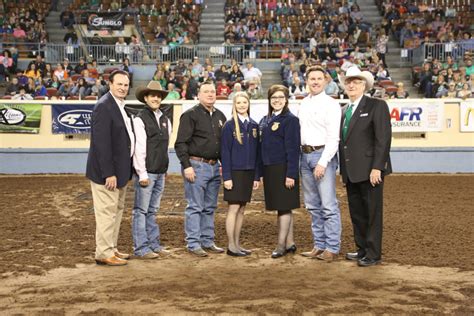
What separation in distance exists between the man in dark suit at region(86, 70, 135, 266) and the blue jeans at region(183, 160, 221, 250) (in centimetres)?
87

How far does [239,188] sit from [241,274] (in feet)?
4.09

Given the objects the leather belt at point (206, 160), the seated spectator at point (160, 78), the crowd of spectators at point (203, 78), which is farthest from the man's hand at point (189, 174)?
the seated spectator at point (160, 78)

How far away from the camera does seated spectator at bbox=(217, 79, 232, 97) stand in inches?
769

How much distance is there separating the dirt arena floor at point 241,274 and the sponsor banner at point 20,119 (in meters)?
6.81

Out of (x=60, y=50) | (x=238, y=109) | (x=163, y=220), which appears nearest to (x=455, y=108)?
(x=163, y=220)

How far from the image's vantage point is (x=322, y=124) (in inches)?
289

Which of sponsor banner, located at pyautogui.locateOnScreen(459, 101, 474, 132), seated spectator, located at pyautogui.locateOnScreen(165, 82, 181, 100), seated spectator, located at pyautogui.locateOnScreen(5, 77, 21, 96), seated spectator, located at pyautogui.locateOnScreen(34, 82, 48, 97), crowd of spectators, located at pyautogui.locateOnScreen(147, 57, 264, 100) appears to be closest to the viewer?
sponsor banner, located at pyautogui.locateOnScreen(459, 101, 474, 132)

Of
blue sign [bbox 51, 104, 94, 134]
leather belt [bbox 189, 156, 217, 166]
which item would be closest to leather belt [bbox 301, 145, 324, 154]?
leather belt [bbox 189, 156, 217, 166]

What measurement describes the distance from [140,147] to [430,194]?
740cm

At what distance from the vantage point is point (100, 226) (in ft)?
23.6

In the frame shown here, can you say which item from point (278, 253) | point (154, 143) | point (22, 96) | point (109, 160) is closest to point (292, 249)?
point (278, 253)

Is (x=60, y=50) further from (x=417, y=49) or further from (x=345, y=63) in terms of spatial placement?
(x=417, y=49)

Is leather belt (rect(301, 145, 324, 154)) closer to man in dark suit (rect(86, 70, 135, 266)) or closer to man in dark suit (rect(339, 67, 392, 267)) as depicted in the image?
man in dark suit (rect(339, 67, 392, 267))

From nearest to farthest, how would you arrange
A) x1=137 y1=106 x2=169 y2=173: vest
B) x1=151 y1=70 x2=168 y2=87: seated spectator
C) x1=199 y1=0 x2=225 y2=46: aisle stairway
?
x1=137 y1=106 x2=169 y2=173: vest, x1=151 y1=70 x2=168 y2=87: seated spectator, x1=199 y1=0 x2=225 y2=46: aisle stairway
